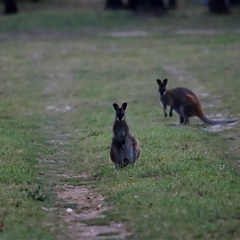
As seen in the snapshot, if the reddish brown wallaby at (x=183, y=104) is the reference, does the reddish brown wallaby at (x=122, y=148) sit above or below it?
above

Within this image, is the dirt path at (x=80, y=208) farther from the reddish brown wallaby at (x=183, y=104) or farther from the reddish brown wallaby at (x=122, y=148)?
the reddish brown wallaby at (x=183, y=104)

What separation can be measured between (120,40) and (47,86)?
1549cm

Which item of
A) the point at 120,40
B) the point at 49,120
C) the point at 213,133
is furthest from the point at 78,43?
the point at 213,133

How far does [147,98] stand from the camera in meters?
22.0

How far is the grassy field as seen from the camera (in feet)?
30.1

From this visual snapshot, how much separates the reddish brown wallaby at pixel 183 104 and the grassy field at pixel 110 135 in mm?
262

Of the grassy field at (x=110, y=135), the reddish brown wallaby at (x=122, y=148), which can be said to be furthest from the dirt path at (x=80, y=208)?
the reddish brown wallaby at (x=122, y=148)

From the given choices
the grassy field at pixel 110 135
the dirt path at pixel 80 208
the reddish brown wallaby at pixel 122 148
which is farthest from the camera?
the reddish brown wallaby at pixel 122 148

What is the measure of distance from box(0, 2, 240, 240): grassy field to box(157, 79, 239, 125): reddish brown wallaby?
0.86ft

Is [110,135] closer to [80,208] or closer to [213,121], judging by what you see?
[213,121]

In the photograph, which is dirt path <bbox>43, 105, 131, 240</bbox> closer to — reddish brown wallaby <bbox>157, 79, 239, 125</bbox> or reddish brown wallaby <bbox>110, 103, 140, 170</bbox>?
reddish brown wallaby <bbox>110, 103, 140, 170</bbox>

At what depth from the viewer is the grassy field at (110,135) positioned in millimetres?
9164

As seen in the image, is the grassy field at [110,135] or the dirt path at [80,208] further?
the grassy field at [110,135]

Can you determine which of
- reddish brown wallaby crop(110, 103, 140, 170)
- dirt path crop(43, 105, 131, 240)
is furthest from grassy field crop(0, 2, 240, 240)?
reddish brown wallaby crop(110, 103, 140, 170)
